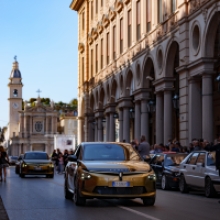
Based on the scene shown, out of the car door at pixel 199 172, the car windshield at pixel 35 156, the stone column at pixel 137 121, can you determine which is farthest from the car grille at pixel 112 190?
the stone column at pixel 137 121

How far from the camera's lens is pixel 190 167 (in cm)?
2223

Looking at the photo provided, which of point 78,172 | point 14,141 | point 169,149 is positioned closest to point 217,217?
point 78,172

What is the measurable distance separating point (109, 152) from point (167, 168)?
27.1ft

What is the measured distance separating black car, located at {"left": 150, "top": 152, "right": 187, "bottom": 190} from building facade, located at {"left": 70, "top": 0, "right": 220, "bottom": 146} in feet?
11.2

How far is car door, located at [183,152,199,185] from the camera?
22.0m

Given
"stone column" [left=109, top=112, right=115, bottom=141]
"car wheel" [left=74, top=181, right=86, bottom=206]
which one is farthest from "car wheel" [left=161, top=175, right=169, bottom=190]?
"stone column" [left=109, top=112, right=115, bottom=141]

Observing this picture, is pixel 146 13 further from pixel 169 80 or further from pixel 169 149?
pixel 169 149

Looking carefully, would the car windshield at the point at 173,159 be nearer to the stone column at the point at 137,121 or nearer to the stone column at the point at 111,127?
the stone column at the point at 137,121

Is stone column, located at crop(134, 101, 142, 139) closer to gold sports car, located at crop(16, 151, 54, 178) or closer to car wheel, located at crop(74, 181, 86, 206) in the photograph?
gold sports car, located at crop(16, 151, 54, 178)

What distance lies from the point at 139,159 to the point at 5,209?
3.49m

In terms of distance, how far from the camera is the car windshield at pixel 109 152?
1689 centimetres

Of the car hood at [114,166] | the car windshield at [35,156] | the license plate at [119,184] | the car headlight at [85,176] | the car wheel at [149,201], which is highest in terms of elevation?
the car windshield at [35,156]

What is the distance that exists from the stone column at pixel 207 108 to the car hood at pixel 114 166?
16.1 metres

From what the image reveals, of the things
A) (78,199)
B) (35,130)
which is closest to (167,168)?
(78,199)
